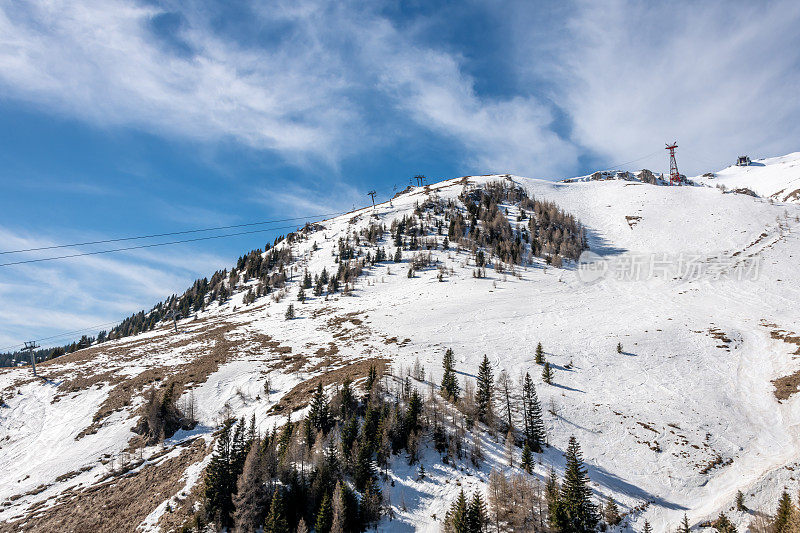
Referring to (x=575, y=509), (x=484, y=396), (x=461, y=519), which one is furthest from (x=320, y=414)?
(x=575, y=509)

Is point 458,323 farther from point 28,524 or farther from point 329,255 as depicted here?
point 329,255

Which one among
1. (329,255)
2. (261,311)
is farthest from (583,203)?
(261,311)

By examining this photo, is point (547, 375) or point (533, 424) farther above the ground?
point (547, 375)

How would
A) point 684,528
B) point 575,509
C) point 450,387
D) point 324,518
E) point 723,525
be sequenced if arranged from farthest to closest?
point 450,387 → point 324,518 → point 575,509 → point 684,528 → point 723,525

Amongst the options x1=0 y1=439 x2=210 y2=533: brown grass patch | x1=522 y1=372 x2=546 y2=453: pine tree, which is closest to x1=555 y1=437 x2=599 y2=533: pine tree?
x1=522 y1=372 x2=546 y2=453: pine tree

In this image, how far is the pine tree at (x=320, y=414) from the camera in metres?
37.9

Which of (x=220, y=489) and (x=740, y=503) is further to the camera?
(x=220, y=489)

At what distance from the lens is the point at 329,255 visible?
148375mm

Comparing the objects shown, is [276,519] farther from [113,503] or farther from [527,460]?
[527,460]

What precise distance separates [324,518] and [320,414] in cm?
1111

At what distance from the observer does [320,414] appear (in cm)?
3853

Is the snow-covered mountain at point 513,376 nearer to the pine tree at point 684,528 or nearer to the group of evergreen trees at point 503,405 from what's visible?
the pine tree at point 684,528

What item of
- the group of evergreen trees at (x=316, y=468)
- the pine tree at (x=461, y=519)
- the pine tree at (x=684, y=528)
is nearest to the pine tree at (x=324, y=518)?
the group of evergreen trees at (x=316, y=468)

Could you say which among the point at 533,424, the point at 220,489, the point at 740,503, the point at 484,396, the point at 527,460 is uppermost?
the point at 484,396
